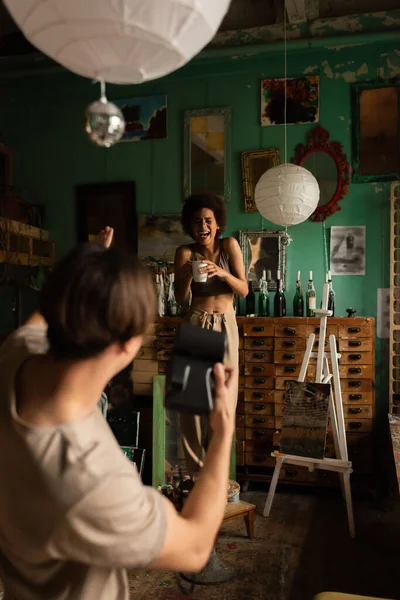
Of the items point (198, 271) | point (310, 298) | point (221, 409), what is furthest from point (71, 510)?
point (310, 298)

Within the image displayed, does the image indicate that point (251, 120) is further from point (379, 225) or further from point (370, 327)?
point (370, 327)

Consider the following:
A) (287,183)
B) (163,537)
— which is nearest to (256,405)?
(287,183)

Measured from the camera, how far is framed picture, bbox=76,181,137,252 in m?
5.01

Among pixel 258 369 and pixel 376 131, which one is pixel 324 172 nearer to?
pixel 376 131

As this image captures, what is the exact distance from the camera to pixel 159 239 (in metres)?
4.90

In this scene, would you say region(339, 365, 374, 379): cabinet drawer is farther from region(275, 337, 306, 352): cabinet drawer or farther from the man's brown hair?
the man's brown hair

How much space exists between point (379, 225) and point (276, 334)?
1.29 meters

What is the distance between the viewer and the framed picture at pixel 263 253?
181 inches

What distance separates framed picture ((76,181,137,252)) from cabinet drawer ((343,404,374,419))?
235cm

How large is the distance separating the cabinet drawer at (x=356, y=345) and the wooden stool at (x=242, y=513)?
4.67ft

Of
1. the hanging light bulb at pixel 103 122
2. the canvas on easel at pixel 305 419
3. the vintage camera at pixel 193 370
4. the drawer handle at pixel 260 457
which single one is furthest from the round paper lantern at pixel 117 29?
the drawer handle at pixel 260 457

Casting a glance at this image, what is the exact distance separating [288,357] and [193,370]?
3298 mm

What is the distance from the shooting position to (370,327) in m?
4.00

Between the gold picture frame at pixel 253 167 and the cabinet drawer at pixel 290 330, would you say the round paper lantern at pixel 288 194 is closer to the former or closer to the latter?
the cabinet drawer at pixel 290 330
